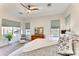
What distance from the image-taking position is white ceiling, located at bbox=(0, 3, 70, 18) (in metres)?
1.78

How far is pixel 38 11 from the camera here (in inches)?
72.9

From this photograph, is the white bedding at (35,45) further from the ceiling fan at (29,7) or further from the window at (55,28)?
the ceiling fan at (29,7)

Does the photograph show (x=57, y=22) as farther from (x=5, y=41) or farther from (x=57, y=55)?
(x=5, y=41)

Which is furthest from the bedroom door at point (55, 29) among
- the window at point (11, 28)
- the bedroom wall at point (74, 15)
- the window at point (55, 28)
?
the window at point (11, 28)

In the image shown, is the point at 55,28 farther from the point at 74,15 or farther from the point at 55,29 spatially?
the point at 74,15

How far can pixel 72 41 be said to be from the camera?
5.78 feet

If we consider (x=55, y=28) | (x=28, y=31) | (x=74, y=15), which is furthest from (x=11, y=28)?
(x=74, y=15)

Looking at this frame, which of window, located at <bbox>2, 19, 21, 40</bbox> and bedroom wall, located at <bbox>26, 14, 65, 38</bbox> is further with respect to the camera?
bedroom wall, located at <bbox>26, 14, 65, 38</bbox>

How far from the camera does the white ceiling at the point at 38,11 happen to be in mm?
1780

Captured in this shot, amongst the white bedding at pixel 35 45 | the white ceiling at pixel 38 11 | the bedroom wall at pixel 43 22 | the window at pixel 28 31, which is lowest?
the white bedding at pixel 35 45

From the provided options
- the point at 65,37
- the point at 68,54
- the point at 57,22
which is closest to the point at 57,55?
the point at 68,54

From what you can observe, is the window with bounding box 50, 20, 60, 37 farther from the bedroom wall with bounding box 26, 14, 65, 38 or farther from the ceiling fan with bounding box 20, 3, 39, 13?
the ceiling fan with bounding box 20, 3, 39, 13

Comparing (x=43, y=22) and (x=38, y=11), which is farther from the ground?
(x=38, y=11)

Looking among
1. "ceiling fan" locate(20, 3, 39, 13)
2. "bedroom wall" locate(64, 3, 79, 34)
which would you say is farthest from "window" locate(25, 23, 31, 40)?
"bedroom wall" locate(64, 3, 79, 34)
